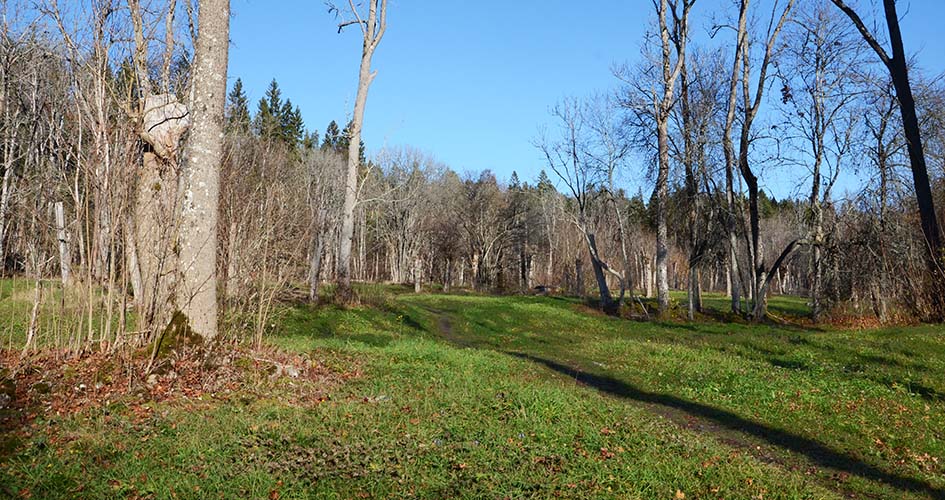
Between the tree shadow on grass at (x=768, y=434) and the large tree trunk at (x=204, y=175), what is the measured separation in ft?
22.2

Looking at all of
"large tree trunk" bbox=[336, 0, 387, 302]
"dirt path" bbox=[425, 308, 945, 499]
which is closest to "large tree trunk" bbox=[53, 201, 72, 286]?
"dirt path" bbox=[425, 308, 945, 499]

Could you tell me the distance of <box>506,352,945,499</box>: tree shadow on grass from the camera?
6961 mm

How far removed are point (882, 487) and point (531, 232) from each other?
65523 millimetres

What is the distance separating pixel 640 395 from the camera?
36.0 feet

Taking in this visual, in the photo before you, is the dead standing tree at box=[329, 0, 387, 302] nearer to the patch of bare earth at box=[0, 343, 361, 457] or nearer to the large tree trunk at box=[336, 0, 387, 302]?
the large tree trunk at box=[336, 0, 387, 302]

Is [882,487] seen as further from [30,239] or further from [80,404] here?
[30,239]

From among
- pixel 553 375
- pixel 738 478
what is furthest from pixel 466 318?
pixel 738 478

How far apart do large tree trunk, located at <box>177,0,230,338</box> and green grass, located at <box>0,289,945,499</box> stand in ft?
5.64

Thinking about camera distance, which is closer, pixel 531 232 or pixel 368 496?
pixel 368 496

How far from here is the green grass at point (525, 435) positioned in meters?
4.93

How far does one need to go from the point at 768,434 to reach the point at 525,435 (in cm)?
421

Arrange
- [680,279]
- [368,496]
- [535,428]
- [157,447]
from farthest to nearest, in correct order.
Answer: [680,279], [535,428], [157,447], [368,496]

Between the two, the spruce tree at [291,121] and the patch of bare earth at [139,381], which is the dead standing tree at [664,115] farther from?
the spruce tree at [291,121]

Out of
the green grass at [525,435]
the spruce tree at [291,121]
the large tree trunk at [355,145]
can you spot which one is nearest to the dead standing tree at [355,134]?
the large tree trunk at [355,145]
